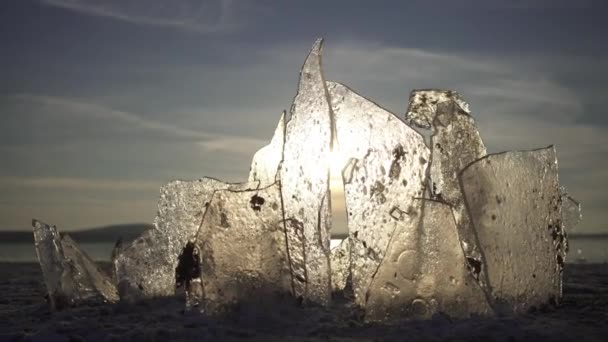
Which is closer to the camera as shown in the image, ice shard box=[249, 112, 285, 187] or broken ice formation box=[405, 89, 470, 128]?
ice shard box=[249, 112, 285, 187]

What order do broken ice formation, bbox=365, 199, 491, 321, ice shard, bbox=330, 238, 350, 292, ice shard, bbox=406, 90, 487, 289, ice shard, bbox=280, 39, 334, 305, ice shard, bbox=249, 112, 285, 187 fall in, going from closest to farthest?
broken ice formation, bbox=365, 199, 491, 321 → ice shard, bbox=280, 39, 334, 305 → ice shard, bbox=406, 90, 487, 289 → ice shard, bbox=249, 112, 285, 187 → ice shard, bbox=330, 238, 350, 292

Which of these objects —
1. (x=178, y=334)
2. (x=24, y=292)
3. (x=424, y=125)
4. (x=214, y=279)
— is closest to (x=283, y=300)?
(x=214, y=279)

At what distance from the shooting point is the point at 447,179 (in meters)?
4.75

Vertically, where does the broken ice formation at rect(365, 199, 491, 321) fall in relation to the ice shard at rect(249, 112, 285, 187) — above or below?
below

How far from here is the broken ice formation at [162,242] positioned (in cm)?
498

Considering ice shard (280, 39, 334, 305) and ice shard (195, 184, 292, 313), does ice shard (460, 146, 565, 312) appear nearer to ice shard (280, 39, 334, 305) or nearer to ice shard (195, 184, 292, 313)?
ice shard (280, 39, 334, 305)

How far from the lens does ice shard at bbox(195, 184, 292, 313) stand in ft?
13.5

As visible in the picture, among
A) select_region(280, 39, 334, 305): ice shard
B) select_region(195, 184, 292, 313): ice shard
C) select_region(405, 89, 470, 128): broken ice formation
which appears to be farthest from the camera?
select_region(405, 89, 470, 128): broken ice formation

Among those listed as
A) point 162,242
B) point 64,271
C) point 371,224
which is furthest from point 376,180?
point 64,271

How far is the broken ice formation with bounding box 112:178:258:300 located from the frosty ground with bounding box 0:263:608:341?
0.21 metres

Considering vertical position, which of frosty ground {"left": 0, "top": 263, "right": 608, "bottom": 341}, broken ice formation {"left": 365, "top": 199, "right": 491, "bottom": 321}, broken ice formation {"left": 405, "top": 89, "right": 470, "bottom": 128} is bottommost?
frosty ground {"left": 0, "top": 263, "right": 608, "bottom": 341}

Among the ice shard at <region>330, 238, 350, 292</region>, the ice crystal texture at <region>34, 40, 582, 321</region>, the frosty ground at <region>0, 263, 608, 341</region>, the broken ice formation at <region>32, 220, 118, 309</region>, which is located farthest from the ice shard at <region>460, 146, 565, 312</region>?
the broken ice formation at <region>32, 220, 118, 309</region>

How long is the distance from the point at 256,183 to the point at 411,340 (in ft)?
6.37

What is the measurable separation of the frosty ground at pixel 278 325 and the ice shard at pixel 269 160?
1.07m
